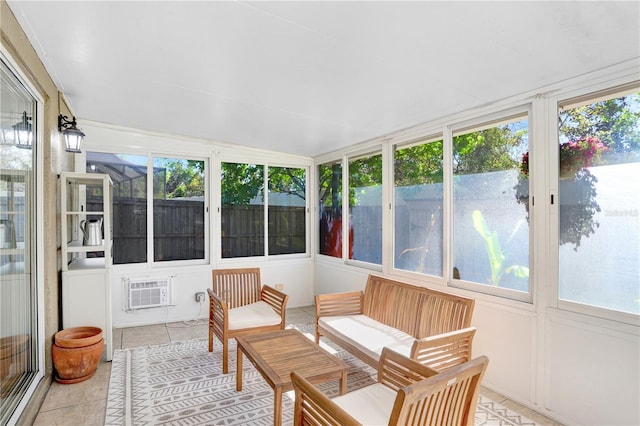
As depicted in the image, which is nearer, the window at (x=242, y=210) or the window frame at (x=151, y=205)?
the window frame at (x=151, y=205)

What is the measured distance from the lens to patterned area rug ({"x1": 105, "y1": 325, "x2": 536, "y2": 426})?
2.39m

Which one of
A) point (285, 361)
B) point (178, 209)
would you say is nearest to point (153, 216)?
point (178, 209)

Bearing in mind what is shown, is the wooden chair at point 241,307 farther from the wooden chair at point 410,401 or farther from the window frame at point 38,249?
the wooden chair at point 410,401

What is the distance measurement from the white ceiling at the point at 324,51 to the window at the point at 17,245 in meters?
0.53

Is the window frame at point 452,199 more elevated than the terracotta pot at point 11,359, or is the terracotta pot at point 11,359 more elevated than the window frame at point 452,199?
the window frame at point 452,199

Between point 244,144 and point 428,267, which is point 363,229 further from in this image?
point 244,144

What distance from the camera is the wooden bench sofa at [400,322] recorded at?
2.45 metres

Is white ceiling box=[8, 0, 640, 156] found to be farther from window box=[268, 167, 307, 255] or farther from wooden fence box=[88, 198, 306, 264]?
window box=[268, 167, 307, 255]

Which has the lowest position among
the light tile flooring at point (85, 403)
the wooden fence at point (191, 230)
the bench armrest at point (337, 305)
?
the light tile flooring at point (85, 403)

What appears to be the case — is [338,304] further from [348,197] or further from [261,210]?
[261,210]

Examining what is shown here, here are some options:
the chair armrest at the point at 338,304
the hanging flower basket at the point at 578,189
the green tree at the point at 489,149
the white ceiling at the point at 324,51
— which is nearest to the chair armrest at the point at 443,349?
the hanging flower basket at the point at 578,189

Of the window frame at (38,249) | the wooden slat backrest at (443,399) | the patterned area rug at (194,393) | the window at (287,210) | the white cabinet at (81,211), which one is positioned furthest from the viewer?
the window at (287,210)

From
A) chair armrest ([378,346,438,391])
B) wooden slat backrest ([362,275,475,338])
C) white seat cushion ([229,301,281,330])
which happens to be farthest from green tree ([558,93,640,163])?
white seat cushion ([229,301,281,330])

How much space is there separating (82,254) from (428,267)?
408cm
